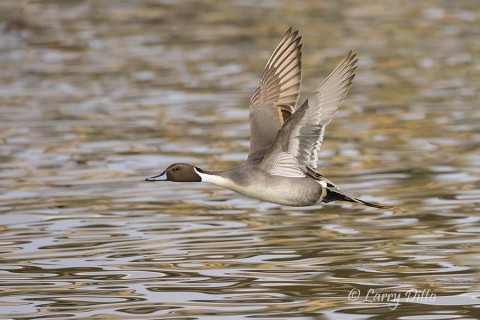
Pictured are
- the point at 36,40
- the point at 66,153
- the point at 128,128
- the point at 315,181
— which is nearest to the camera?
the point at 315,181

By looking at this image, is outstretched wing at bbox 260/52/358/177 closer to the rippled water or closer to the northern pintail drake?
the northern pintail drake

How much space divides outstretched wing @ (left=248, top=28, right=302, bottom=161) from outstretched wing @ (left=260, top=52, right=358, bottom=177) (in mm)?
573

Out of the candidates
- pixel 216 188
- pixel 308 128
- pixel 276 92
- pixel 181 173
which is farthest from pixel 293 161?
pixel 216 188

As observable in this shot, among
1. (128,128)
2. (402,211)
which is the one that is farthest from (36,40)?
(402,211)

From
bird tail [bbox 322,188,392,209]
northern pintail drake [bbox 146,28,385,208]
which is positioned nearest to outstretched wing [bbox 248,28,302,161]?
northern pintail drake [bbox 146,28,385,208]

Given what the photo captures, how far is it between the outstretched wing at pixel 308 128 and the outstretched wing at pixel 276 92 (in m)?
0.57

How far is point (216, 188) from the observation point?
11.1m

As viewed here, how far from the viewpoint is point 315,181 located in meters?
8.13

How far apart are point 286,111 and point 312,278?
1.66m

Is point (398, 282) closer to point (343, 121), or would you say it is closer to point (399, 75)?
point (343, 121)

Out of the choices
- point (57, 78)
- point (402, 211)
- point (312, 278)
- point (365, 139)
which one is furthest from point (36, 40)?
point (312, 278)

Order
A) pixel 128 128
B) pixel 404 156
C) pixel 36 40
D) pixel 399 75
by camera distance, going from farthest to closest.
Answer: pixel 36 40 → pixel 399 75 → pixel 128 128 → pixel 404 156

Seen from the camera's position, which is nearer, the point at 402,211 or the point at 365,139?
the point at 402,211

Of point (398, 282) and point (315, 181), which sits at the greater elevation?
point (315, 181)
